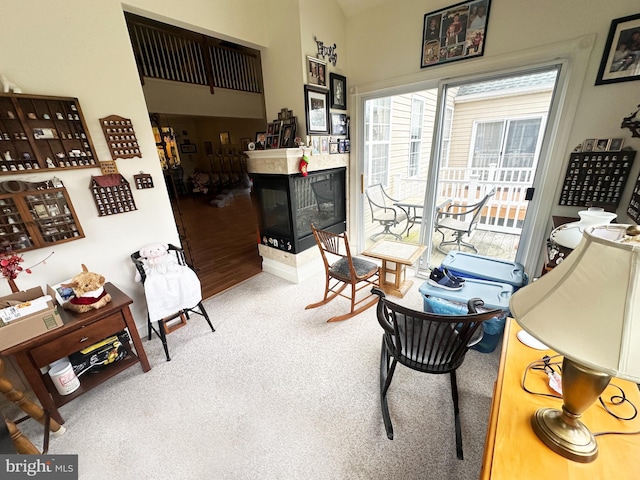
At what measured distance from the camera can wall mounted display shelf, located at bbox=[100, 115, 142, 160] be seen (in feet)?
6.05

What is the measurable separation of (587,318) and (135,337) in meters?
2.32

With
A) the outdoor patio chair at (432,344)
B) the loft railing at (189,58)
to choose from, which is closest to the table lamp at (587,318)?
the outdoor patio chair at (432,344)

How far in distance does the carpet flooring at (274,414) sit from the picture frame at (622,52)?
7.00ft

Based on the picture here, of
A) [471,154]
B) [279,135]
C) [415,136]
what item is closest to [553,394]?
[279,135]

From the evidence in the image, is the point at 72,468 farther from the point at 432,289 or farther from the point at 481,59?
the point at 481,59

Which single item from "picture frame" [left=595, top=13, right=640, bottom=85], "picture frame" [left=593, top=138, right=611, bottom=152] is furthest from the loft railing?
"picture frame" [left=593, top=138, right=611, bottom=152]

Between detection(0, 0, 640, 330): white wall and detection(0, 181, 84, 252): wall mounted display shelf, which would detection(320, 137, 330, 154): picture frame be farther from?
detection(0, 181, 84, 252): wall mounted display shelf

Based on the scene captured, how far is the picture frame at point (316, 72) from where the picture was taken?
8.36 ft

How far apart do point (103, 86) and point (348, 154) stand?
2.39 meters

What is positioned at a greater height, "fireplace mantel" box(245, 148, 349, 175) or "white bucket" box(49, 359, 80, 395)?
"fireplace mantel" box(245, 148, 349, 175)

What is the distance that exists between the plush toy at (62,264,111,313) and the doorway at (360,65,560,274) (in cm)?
286

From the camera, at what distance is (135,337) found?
180 cm

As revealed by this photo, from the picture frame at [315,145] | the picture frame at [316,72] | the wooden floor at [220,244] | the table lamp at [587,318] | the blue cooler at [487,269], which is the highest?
the picture frame at [316,72]

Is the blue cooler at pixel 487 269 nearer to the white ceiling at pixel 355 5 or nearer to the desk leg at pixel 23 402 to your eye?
the white ceiling at pixel 355 5
